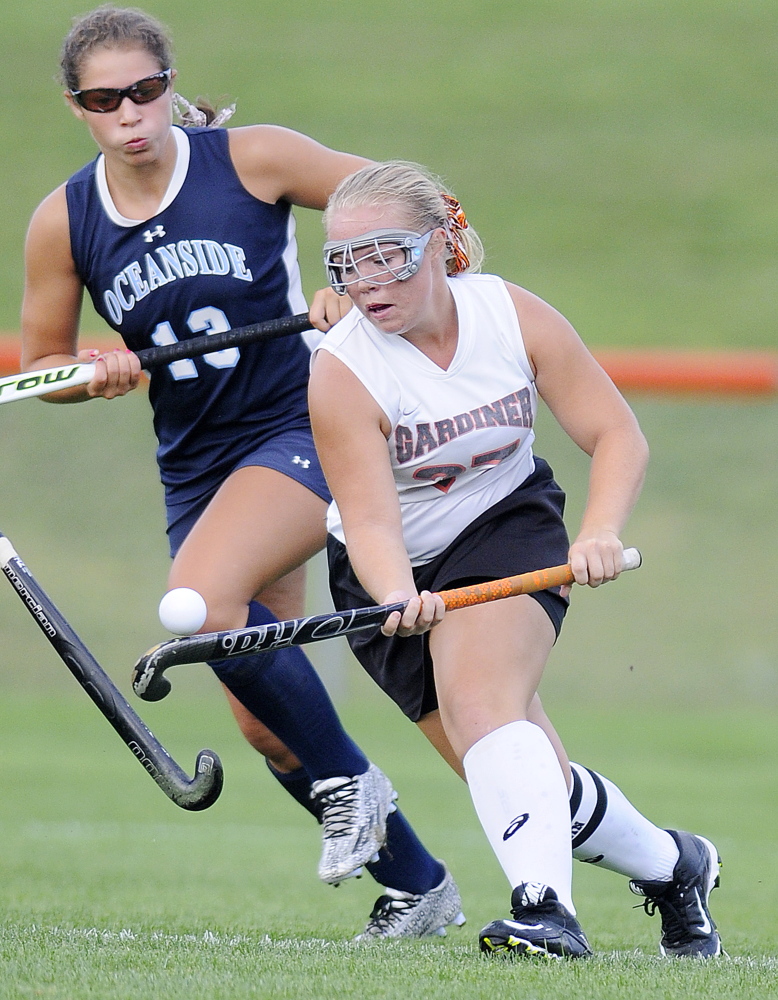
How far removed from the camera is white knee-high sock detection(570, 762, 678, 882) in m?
3.39

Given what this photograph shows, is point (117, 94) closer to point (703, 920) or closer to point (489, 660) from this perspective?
point (489, 660)

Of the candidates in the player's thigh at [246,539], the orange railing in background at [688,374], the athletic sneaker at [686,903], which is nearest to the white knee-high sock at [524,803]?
the athletic sneaker at [686,903]

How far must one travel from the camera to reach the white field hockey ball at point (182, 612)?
3.18 meters

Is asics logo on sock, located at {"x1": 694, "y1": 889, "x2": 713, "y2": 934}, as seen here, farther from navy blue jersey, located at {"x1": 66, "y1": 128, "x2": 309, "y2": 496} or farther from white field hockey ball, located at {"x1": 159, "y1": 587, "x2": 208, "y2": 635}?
navy blue jersey, located at {"x1": 66, "y1": 128, "x2": 309, "y2": 496}

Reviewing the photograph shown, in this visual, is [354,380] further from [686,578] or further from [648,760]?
[686,578]

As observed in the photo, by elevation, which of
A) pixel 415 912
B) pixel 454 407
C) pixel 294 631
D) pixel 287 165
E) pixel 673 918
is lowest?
pixel 415 912

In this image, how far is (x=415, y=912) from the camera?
392cm

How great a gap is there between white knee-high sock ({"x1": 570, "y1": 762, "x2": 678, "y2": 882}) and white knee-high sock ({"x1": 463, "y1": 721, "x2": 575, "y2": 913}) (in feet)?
1.24

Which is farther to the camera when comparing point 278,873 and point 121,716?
point 278,873

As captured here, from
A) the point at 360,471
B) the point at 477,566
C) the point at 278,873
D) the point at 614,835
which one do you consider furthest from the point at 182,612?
the point at 278,873

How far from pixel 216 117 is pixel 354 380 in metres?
1.30

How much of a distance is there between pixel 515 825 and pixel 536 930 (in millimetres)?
204

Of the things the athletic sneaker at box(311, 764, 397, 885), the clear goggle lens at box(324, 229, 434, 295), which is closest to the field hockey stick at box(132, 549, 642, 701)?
the clear goggle lens at box(324, 229, 434, 295)

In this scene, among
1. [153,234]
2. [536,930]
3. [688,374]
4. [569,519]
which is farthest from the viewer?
[569,519]
